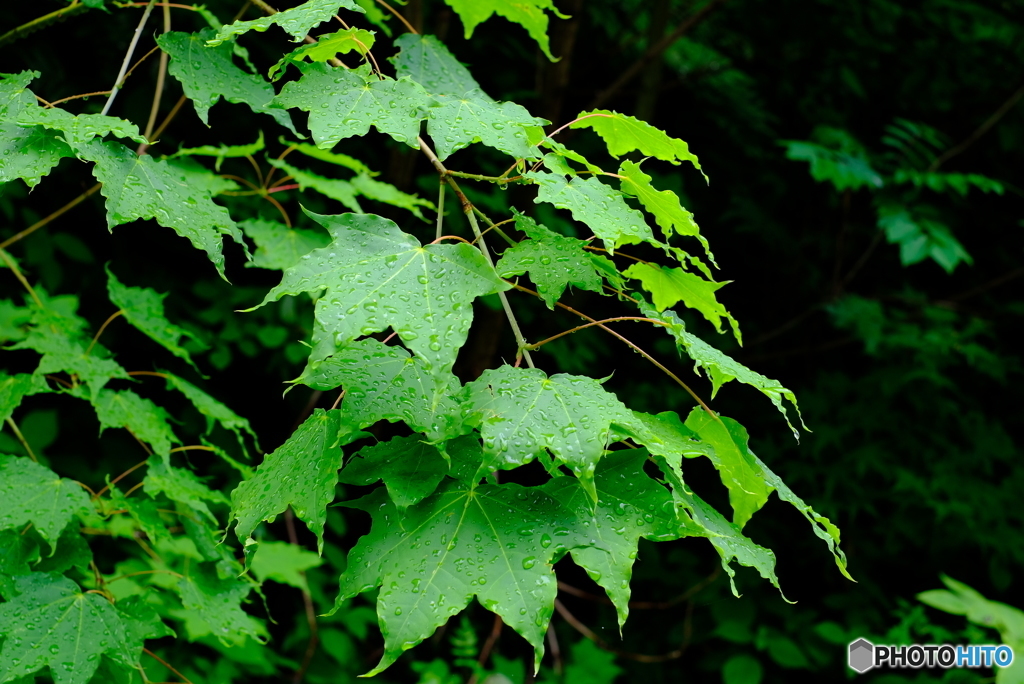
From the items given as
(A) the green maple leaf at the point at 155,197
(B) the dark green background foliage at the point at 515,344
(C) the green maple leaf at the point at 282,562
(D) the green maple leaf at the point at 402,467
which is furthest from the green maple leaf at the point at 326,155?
(C) the green maple leaf at the point at 282,562

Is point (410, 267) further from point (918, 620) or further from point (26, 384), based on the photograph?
point (918, 620)

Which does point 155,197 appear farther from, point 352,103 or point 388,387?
point 388,387

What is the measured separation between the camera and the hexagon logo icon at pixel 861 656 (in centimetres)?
308

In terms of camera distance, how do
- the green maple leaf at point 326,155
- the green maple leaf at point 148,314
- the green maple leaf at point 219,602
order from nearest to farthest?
the green maple leaf at point 219,602 < the green maple leaf at point 326,155 < the green maple leaf at point 148,314

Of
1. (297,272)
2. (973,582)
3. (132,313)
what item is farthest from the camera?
(973,582)

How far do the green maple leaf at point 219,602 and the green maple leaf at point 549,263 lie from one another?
803mm

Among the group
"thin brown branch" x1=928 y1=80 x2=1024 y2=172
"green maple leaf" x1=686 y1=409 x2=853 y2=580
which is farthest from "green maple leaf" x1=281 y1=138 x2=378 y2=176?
"thin brown branch" x1=928 y1=80 x2=1024 y2=172

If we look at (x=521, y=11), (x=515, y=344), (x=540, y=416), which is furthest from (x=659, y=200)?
(x=515, y=344)

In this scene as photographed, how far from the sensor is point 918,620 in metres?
2.97

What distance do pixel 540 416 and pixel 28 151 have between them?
2.13ft

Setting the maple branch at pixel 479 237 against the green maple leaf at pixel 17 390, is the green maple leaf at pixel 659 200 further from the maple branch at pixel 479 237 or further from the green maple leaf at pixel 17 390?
the green maple leaf at pixel 17 390

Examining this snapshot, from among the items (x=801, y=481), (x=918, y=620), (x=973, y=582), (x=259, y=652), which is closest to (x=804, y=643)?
(x=918, y=620)

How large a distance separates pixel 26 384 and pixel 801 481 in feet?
9.53

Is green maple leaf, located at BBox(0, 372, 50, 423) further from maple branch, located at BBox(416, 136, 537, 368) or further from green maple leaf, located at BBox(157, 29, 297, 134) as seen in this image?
maple branch, located at BBox(416, 136, 537, 368)
